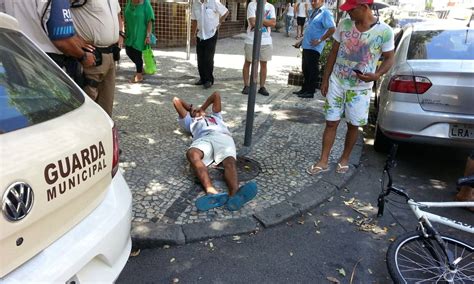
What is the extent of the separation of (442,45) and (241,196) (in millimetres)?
2869

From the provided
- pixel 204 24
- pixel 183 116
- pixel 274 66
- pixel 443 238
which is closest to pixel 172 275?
pixel 443 238

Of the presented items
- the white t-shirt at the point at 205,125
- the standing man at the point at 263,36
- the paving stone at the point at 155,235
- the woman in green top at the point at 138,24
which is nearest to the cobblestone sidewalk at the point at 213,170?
the paving stone at the point at 155,235

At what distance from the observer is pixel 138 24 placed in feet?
23.5

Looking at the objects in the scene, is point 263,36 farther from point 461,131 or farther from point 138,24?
point 461,131

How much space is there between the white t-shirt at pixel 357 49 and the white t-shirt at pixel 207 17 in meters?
3.41

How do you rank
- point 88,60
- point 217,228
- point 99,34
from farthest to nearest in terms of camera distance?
point 99,34 → point 88,60 → point 217,228

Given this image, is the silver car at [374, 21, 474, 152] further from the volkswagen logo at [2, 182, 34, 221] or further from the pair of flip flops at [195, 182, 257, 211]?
the volkswagen logo at [2, 182, 34, 221]

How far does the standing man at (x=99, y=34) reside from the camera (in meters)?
3.67

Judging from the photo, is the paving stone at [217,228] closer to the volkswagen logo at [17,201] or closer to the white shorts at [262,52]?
the volkswagen logo at [17,201]

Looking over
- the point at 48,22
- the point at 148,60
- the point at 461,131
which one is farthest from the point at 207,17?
the point at 461,131

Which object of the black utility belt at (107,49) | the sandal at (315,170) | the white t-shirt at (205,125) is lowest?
the sandal at (315,170)

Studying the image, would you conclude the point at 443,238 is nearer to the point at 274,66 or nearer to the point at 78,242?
the point at 78,242

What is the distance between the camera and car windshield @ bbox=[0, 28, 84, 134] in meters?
1.68

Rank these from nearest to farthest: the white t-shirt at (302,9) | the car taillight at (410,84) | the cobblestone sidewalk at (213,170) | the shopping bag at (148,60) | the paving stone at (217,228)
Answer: the paving stone at (217,228)
the cobblestone sidewalk at (213,170)
the car taillight at (410,84)
the shopping bag at (148,60)
the white t-shirt at (302,9)
